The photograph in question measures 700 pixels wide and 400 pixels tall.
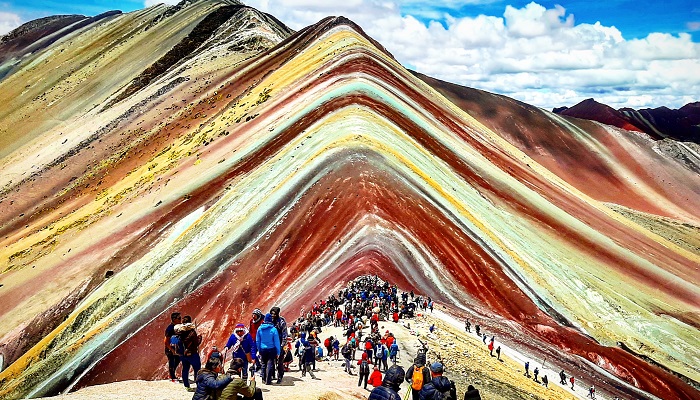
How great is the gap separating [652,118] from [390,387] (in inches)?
6096

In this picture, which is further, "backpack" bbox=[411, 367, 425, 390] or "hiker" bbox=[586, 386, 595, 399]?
"hiker" bbox=[586, 386, 595, 399]

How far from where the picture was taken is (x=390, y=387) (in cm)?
822

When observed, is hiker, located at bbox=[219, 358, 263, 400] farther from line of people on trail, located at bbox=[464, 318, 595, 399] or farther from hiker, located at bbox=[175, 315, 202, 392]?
line of people on trail, located at bbox=[464, 318, 595, 399]

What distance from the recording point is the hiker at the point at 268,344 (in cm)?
1206

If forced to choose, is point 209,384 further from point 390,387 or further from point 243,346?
point 243,346

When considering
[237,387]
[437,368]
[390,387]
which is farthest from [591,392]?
[237,387]

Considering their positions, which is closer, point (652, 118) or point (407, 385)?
point (407, 385)

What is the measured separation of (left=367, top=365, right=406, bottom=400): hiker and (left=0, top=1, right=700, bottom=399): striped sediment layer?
15930 millimetres

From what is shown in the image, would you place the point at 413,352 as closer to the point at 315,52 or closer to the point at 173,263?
the point at 173,263

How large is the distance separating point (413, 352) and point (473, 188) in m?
26.8

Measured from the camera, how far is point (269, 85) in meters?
61.9

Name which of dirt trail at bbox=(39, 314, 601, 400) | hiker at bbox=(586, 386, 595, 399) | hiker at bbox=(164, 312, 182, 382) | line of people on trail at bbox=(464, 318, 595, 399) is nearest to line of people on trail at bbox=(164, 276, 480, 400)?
hiker at bbox=(164, 312, 182, 382)

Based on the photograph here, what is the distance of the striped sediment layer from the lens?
89.4ft

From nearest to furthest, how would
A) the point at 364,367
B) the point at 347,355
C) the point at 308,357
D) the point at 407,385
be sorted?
1. the point at 364,367
2. the point at 308,357
3. the point at 407,385
4. the point at 347,355
